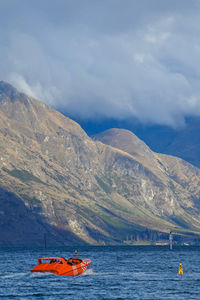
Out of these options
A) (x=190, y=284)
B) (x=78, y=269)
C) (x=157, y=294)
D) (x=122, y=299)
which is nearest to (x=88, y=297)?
(x=122, y=299)

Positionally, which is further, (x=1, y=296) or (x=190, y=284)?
(x=190, y=284)

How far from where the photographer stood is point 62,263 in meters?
186

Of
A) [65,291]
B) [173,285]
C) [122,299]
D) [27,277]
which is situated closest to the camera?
[122,299]

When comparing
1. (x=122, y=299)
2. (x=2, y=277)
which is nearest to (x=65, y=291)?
(x=122, y=299)

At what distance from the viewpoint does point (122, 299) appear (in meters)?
133

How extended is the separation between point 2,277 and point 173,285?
210 feet

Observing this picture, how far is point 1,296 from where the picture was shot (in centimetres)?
13812

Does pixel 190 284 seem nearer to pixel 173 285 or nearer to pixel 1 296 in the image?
pixel 173 285

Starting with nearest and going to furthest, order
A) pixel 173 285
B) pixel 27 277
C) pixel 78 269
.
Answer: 1. pixel 173 285
2. pixel 27 277
3. pixel 78 269

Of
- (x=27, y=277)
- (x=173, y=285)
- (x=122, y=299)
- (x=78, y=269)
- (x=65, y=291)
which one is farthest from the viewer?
(x=78, y=269)

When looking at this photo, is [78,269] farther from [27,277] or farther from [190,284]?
[190,284]

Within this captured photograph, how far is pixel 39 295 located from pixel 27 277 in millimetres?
44362

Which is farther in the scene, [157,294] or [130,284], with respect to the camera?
[130,284]

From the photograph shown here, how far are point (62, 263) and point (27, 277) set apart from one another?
13310 mm
